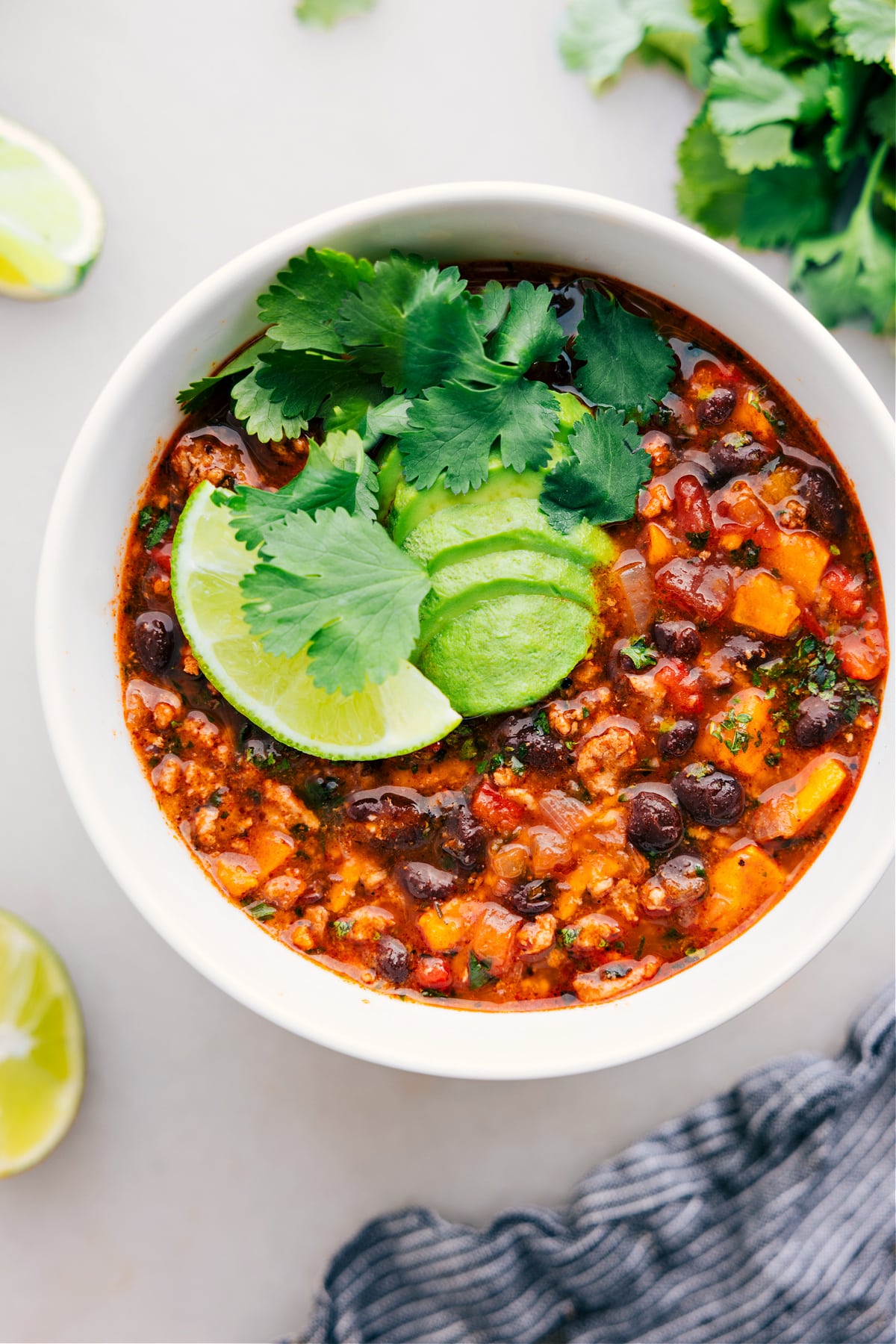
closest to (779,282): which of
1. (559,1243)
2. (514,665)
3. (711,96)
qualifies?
A: (711,96)

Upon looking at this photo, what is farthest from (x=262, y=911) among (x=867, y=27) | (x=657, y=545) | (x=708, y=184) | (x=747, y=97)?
(x=867, y=27)

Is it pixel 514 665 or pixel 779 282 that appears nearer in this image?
pixel 514 665

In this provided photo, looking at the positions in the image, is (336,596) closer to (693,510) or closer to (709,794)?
(693,510)

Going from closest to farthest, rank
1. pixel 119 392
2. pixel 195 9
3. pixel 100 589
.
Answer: pixel 119 392 → pixel 100 589 → pixel 195 9

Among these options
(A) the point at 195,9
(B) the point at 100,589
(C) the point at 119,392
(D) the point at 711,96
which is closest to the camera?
(C) the point at 119,392

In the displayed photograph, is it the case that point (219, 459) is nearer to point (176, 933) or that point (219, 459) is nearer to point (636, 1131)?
point (176, 933)

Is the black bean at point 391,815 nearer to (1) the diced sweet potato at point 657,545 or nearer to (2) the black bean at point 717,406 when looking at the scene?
(1) the diced sweet potato at point 657,545
